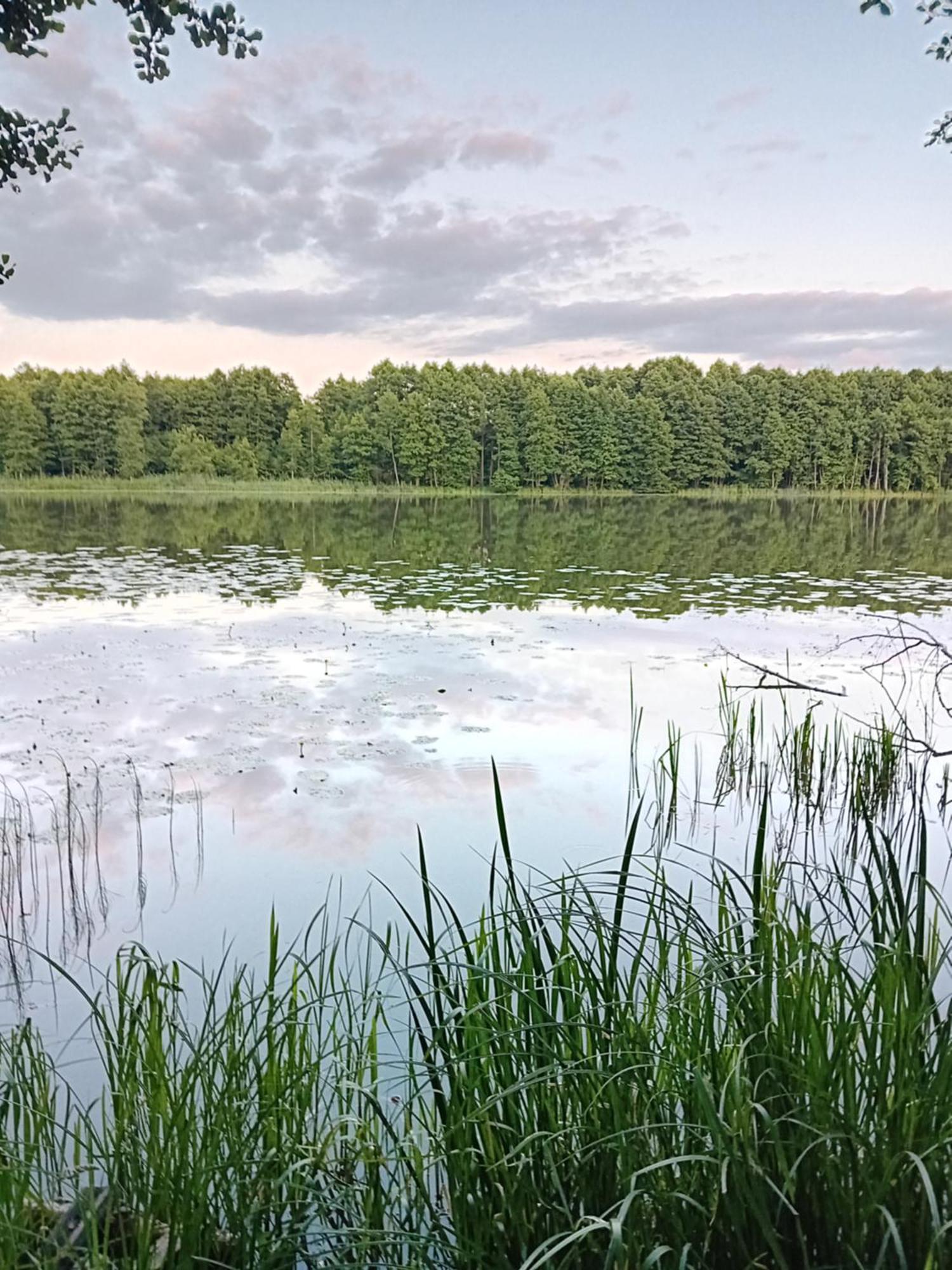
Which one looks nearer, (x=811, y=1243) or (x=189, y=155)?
(x=811, y=1243)

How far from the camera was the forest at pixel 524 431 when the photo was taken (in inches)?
2109

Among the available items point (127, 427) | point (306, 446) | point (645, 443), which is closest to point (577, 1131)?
point (127, 427)

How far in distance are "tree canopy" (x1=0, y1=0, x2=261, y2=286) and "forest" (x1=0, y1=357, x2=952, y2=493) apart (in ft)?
165

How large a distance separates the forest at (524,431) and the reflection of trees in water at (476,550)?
19.8 metres

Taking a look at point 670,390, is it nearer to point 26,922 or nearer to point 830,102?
point 830,102

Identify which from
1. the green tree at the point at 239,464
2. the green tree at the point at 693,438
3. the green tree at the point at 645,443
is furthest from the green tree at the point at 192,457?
the green tree at the point at 693,438

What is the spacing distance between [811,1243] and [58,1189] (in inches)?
57.3

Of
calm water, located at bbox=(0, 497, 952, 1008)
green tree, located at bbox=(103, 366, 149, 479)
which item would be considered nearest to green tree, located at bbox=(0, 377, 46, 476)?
green tree, located at bbox=(103, 366, 149, 479)

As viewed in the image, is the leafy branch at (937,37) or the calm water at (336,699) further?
the calm water at (336,699)

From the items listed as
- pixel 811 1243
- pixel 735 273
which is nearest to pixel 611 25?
pixel 811 1243

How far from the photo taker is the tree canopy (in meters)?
2.57

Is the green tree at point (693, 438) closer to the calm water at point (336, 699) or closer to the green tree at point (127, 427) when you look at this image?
the green tree at point (127, 427)

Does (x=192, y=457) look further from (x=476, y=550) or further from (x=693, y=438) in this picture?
(x=476, y=550)

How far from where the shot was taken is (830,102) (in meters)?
13.8
